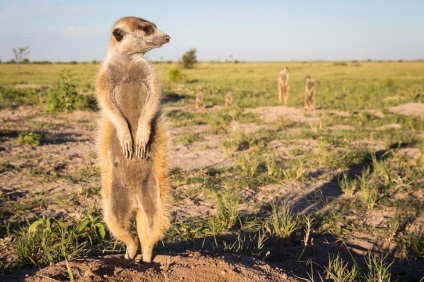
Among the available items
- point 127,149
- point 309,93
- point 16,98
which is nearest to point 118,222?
point 127,149

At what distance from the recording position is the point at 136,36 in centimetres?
317

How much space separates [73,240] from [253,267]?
2064mm

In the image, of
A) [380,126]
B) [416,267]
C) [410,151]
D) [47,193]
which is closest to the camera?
[416,267]

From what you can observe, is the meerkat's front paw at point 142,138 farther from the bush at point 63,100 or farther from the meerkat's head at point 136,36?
the bush at point 63,100

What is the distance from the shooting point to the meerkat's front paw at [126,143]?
3.06 metres

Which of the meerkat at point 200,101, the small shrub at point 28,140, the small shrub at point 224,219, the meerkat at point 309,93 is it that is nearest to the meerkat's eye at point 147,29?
the small shrub at point 224,219

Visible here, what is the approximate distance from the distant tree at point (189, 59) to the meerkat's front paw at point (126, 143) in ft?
192

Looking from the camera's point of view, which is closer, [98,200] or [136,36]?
[136,36]

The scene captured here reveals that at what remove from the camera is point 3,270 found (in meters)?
3.25

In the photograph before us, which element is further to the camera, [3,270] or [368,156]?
[368,156]

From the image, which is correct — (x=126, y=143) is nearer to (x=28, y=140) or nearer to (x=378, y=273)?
(x=378, y=273)

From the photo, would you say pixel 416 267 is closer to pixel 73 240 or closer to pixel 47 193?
pixel 73 240

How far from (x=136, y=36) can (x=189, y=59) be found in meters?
59.3

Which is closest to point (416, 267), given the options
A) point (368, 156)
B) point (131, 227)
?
point (131, 227)
